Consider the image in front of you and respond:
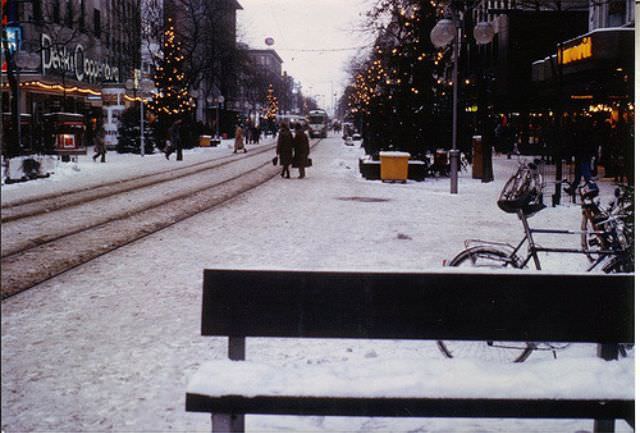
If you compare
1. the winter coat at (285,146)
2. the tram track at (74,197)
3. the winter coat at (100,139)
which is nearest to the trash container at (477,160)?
the winter coat at (285,146)

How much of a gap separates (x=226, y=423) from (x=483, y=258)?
264 cm

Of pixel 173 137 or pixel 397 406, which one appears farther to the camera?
pixel 173 137

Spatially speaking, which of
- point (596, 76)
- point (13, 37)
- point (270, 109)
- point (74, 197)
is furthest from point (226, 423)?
point (270, 109)

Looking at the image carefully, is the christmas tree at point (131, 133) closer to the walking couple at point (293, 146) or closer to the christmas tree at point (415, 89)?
the walking couple at point (293, 146)

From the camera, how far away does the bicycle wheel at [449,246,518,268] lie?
534cm

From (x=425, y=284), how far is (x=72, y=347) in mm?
3118

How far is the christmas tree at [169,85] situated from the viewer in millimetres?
43156

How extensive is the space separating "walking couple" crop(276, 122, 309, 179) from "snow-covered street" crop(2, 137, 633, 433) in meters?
8.01

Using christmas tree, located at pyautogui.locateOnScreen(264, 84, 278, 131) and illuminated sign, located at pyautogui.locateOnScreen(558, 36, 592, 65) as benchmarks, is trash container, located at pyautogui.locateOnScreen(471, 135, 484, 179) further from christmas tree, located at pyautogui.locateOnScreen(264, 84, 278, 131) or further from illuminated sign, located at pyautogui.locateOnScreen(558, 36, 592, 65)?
christmas tree, located at pyautogui.locateOnScreen(264, 84, 278, 131)

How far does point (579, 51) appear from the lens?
813 inches

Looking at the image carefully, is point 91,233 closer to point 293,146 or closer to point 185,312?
point 185,312

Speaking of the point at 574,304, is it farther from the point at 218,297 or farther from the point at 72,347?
the point at 72,347

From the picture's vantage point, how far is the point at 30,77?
36.3 m

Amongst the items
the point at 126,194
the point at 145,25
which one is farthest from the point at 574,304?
the point at 145,25
